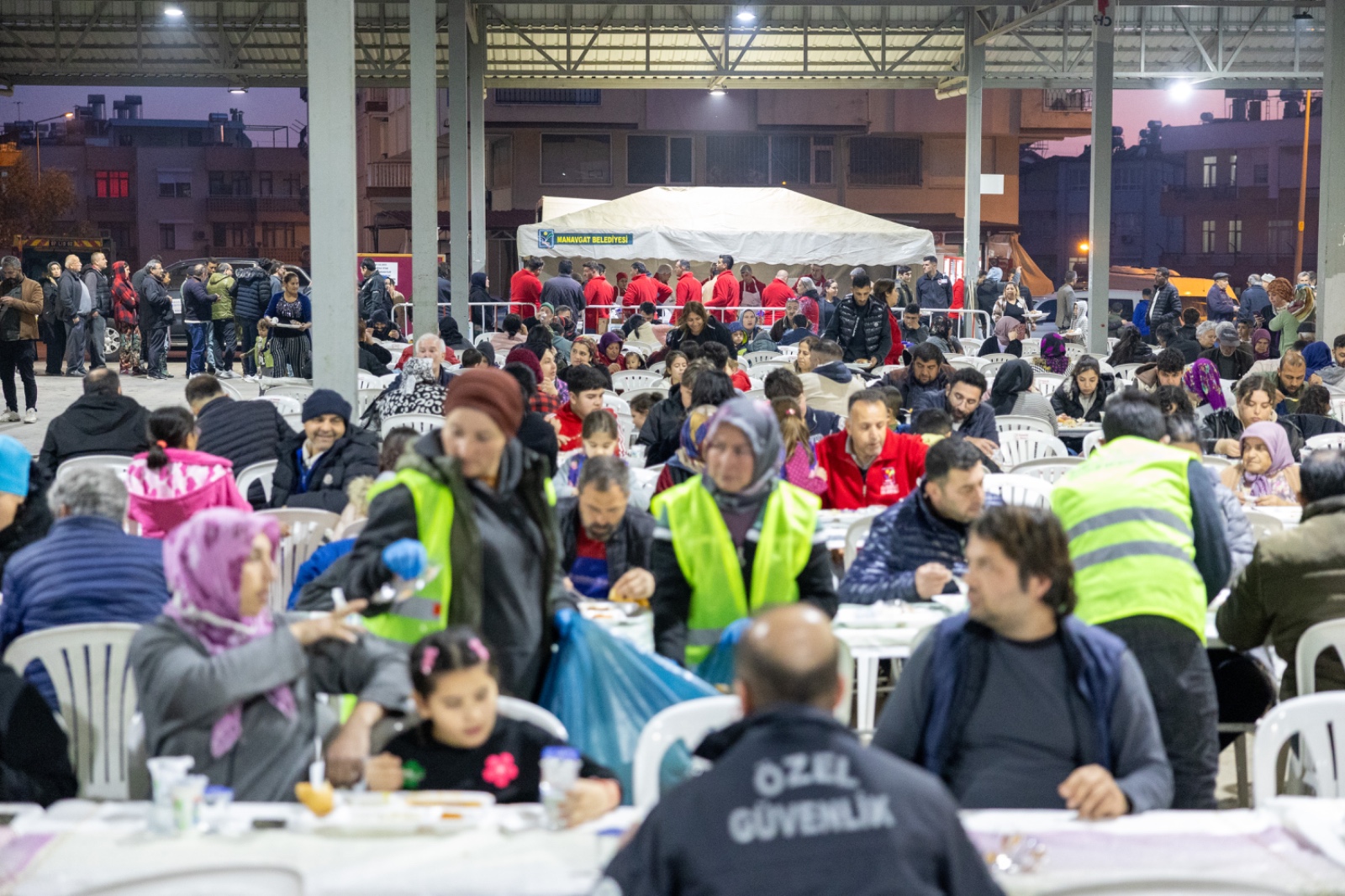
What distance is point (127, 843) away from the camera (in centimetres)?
289

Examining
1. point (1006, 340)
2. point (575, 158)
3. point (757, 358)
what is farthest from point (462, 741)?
point (575, 158)

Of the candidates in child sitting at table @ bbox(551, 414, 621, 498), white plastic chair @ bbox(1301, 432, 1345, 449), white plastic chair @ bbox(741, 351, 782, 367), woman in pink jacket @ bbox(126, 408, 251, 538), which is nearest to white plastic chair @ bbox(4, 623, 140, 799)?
woman in pink jacket @ bbox(126, 408, 251, 538)

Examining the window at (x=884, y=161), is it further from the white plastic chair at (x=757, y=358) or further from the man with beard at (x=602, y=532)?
the man with beard at (x=602, y=532)

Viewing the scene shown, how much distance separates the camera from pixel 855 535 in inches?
A: 221

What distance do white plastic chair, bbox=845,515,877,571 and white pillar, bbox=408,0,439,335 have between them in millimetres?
7642

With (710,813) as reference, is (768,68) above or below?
above

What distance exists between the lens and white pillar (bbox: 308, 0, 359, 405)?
862cm

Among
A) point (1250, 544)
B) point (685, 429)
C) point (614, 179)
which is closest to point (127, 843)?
point (685, 429)

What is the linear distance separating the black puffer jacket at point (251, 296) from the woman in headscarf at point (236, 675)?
16.8m

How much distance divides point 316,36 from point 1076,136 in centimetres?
4027

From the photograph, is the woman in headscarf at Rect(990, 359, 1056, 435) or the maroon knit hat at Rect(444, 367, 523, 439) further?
the woman in headscarf at Rect(990, 359, 1056, 435)

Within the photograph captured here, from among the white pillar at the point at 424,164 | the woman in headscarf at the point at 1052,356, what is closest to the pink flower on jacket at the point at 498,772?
the white pillar at the point at 424,164

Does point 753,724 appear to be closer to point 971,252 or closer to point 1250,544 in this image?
point 1250,544

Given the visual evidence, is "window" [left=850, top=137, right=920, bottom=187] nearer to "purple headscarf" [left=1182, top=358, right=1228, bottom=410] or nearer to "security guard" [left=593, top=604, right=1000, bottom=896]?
"purple headscarf" [left=1182, top=358, right=1228, bottom=410]
